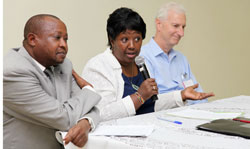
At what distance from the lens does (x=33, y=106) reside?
1.39 meters

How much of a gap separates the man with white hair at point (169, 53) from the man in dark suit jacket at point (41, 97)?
128 centimetres

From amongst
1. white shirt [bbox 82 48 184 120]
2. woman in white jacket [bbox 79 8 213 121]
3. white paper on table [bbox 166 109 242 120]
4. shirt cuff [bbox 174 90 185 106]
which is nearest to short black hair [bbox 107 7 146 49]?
woman in white jacket [bbox 79 8 213 121]

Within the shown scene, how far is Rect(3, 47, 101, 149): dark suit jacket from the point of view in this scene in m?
1.38

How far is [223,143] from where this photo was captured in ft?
4.09

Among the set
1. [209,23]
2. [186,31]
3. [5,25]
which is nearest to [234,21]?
[209,23]

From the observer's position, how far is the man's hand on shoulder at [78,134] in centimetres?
133

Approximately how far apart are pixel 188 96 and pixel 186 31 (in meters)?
2.40

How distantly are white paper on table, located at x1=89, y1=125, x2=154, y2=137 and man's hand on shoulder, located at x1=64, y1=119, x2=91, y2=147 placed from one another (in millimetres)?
51

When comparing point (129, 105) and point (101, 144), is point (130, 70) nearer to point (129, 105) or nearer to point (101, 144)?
point (129, 105)

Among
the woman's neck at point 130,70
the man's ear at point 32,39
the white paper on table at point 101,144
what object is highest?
the man's ear at point 32,39

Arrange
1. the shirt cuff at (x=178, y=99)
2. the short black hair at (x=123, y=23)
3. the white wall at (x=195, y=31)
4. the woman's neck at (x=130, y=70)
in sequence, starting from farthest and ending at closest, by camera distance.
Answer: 1. the white wall at (x=195, y=31)
2. the shirt cuff at (x=178, y=99)
3. the woman's neck at (x=130, y=70)
4. the short black hair at (x=123, y=23)

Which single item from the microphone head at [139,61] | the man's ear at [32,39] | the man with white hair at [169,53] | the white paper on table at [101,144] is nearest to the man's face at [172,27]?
the man with white hair at [169,53]

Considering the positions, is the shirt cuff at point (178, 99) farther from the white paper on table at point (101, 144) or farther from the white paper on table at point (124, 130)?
the white paper on table at point (101, 144)

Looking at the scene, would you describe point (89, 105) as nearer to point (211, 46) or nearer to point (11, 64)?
point (11, 64)
